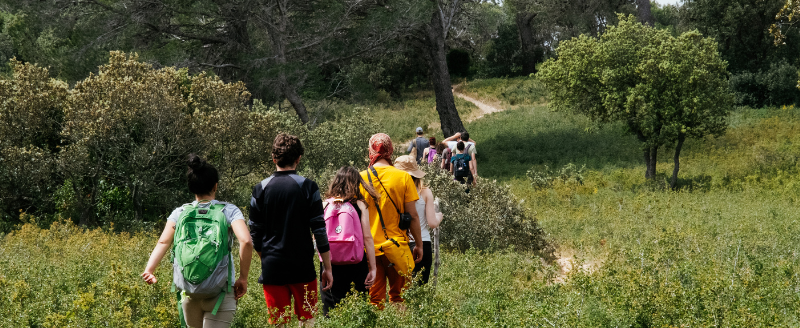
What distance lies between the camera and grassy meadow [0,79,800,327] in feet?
15.6

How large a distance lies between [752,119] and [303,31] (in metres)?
19.3

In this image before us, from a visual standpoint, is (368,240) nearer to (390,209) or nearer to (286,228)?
(390,209)

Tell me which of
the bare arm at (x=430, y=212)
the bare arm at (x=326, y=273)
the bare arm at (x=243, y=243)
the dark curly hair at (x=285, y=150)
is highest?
the dark curly hair at (x=285, y=150)

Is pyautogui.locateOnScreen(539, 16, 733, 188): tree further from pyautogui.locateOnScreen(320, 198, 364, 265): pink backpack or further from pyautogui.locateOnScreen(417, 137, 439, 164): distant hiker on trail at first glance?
pyautogui.locateOnScreen(320, 198, 364, 265): pink backpack

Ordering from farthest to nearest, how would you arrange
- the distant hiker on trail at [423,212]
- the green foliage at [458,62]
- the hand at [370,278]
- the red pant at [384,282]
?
the green foliage at [458,62] → the distant hiker on trail at [423,212] → the red pant at [384,282] → the hand at [370,278]

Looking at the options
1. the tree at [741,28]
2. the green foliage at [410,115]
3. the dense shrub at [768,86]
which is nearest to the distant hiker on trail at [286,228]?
the green foliage at [410,115]

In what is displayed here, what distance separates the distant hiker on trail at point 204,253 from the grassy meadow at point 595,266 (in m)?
0.68

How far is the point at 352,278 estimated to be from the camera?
457cm

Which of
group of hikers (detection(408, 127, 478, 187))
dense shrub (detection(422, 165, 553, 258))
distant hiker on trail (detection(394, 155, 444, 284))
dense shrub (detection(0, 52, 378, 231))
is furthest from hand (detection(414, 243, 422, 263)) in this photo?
dense shrub (detection(0, 52, 378, 231))

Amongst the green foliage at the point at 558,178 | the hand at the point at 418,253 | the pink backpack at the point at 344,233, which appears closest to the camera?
the pink backpack at the point at 344,233

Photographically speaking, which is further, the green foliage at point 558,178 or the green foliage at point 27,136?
the green foliage at point 558,178

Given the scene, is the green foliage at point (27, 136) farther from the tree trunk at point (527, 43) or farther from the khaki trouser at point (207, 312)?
the tree trunk at point (527, 43)

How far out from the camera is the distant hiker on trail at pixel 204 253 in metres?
3.68

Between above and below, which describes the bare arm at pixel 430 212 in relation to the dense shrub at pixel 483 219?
above
